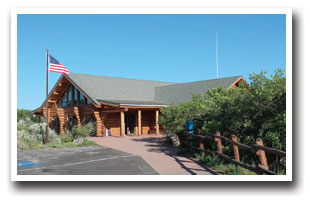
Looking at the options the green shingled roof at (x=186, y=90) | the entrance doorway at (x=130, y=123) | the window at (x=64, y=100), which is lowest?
the entrance doorway at (x=130, y=123)

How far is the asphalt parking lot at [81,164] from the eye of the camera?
792 cm

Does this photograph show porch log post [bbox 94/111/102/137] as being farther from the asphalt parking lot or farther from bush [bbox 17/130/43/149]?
the asphalt parking lot

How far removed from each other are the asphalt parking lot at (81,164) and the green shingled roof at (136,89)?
9131 millimetres

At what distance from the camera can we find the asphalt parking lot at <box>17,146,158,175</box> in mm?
7922

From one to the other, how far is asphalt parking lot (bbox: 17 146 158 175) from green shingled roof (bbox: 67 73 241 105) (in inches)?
359

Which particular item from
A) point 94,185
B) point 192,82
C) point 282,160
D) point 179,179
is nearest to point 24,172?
point 94,185

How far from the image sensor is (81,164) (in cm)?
899

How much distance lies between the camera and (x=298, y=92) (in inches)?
222

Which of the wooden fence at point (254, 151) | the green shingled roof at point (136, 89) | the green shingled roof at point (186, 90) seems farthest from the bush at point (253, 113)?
the green shingled roof at point (186, 90)

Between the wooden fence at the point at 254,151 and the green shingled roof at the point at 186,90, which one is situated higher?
the green shingled roof at the point at 186,90

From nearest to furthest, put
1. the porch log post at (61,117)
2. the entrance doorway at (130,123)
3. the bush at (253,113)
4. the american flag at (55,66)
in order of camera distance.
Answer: the bush at (253,113)
the american flag at (55,66)
the entrance doorway at (130,123)
the porch log post at (61,117)
